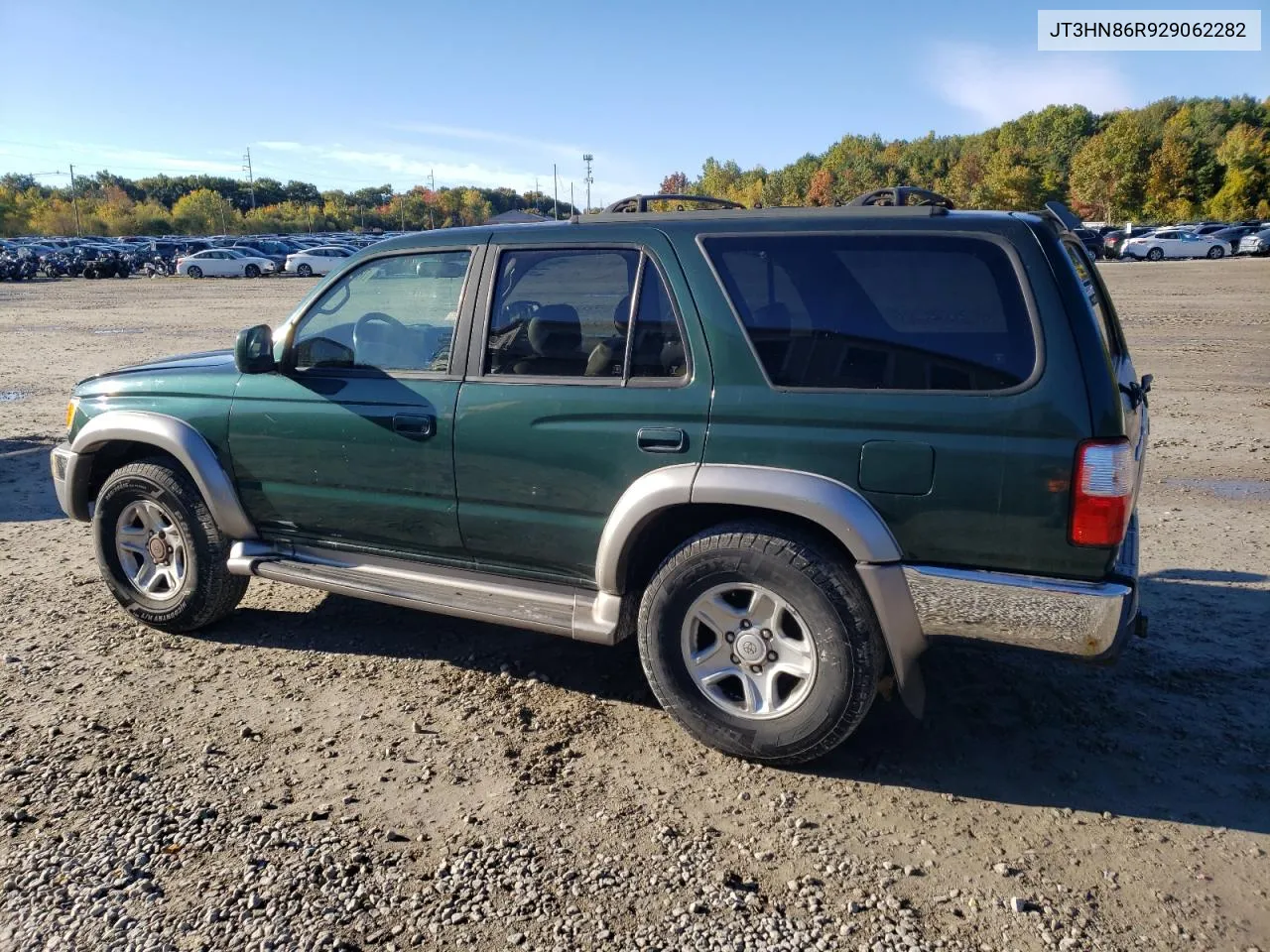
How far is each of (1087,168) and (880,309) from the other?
317ft

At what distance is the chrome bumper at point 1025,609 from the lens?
125 inches

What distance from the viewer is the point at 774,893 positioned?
2961mm

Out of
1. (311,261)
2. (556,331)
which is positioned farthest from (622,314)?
(311,261)

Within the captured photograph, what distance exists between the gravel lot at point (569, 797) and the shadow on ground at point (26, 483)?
1880 mm

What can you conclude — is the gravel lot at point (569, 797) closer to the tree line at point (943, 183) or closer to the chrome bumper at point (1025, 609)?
the chrome bumper at point (1025, 609)

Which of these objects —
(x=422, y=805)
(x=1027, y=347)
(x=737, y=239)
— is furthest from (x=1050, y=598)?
(x=422, y=805)

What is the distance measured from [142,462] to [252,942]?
285 cm

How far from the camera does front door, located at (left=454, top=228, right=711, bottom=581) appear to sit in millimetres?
3709

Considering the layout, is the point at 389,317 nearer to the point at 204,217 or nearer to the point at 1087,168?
the point at 1087,168

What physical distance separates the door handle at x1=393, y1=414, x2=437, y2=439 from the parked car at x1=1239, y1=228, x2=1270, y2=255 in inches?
1949

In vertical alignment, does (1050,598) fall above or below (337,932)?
above

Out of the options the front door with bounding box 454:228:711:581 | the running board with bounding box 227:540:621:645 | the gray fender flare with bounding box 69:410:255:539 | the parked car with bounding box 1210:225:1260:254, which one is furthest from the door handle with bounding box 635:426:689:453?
the parked car with bounding box 1210:225:1260:254

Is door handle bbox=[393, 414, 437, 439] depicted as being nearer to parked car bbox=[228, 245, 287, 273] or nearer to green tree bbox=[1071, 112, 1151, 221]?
parked car bbox=[228, 245, 287, 273]

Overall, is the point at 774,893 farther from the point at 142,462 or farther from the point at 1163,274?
the point at 1163,274
